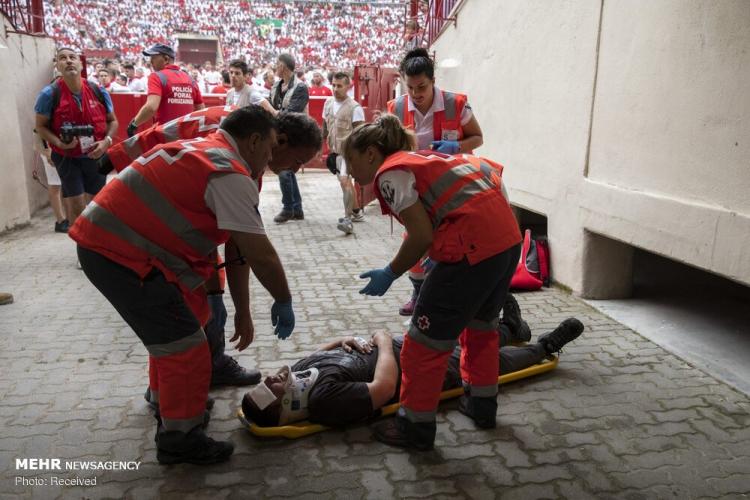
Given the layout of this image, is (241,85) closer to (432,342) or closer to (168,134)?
(168,134)

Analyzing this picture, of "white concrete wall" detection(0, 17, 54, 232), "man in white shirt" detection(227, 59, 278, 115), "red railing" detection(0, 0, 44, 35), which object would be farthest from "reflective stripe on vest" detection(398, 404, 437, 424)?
"red railing" detection(0, 0, 44, 35)

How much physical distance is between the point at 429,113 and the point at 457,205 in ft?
5.75

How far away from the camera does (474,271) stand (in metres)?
2.49

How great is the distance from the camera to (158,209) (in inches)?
86.9

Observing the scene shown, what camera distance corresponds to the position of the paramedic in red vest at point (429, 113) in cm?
385

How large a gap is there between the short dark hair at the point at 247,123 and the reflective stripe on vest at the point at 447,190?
689mm

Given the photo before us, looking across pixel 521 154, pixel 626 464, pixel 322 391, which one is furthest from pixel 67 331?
pixel 521 154

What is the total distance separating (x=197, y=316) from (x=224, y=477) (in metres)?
0.68

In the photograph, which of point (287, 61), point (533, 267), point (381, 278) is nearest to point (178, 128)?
point (381, 278)

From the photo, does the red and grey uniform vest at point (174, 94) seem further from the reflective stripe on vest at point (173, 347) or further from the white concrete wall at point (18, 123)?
the reflective stripe on vest at point (173, 347)

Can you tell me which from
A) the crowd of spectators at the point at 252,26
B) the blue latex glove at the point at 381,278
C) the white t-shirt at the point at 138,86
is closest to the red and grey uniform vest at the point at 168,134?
the blue latex glove at the point at 381,278

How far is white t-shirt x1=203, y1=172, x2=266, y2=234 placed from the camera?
6.94 ft

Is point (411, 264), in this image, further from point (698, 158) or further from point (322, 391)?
point (698, 158)

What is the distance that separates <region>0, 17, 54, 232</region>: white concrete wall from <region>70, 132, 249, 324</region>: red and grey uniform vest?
569 centimetres
